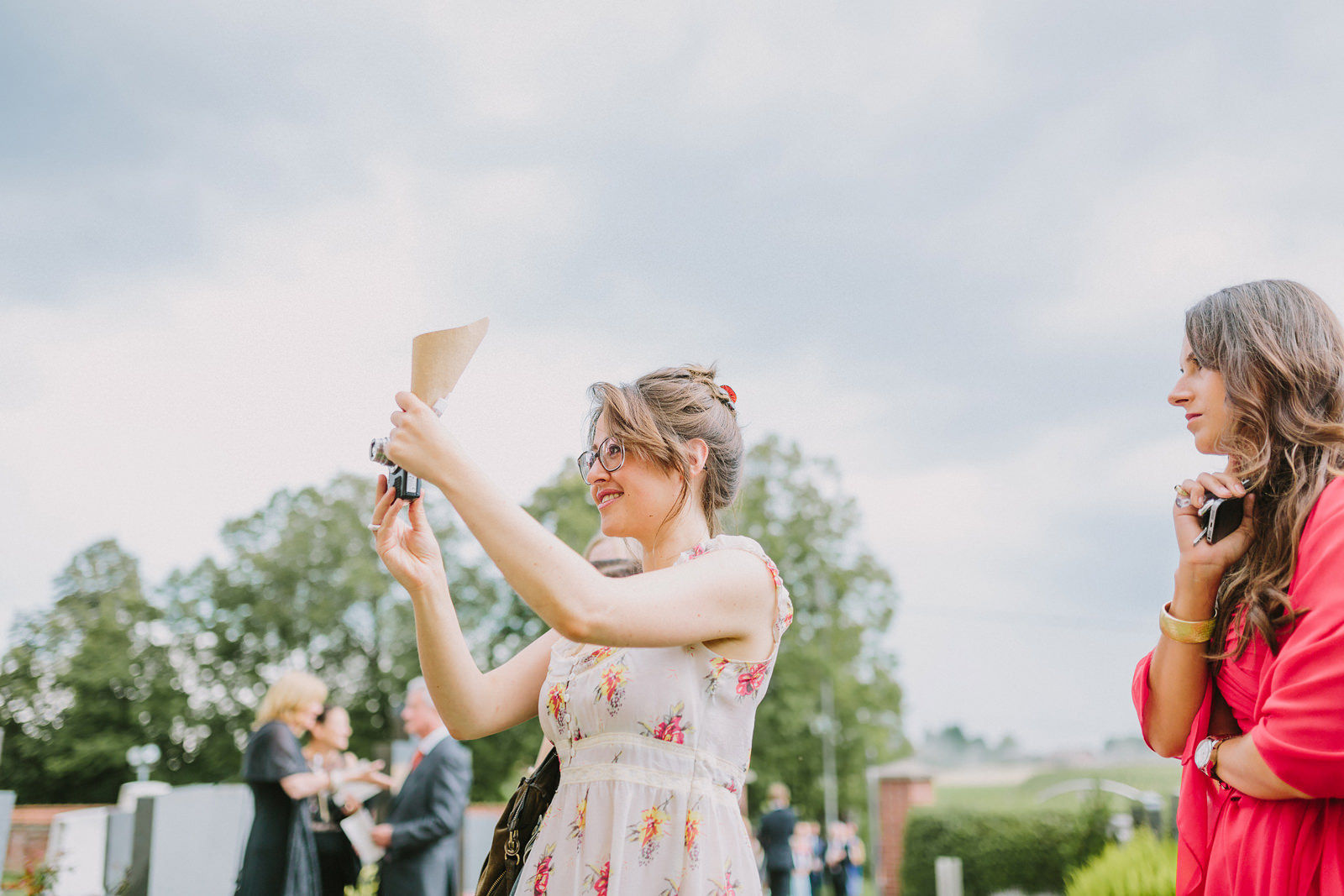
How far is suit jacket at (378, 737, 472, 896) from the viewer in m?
5.52

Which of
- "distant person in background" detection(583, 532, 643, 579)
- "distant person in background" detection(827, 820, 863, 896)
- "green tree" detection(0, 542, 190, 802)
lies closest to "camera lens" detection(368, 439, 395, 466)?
"distant person in background" detection(583, 532, 643, 579)

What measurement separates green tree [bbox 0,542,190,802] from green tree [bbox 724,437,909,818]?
1736 centimetres

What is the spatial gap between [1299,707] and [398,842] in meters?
4.99

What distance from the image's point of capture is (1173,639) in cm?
169

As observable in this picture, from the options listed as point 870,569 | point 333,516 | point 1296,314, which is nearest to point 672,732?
point 1296,314

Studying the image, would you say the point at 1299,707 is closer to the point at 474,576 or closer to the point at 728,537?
the point at 728,537

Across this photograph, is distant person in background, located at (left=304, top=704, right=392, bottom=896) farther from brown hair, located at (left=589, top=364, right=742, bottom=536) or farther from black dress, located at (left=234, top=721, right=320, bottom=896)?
brown hair, located at (left=589, top=364, right=742, bottom=536)

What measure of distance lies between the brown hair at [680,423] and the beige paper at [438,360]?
Result: 38cm

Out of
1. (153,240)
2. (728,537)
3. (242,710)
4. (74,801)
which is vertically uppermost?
A: (153,240)

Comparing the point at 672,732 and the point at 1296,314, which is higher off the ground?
the point at 1296,314

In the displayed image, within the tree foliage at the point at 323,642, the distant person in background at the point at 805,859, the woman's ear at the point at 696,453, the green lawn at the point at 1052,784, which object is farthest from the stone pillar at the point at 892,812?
the woman's ear at the point at 696,453

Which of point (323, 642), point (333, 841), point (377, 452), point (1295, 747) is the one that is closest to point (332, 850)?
point (333, 841)

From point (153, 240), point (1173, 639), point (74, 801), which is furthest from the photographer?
point (74, 801)

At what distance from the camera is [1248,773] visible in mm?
1499
